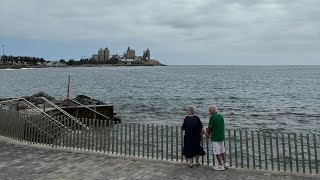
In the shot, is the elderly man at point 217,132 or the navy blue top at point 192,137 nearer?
the elderly man at point 217,132

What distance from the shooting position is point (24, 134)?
1445 cm

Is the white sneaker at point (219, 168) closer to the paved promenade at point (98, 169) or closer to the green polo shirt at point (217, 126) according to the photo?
the paved promenade at point (98, 169)

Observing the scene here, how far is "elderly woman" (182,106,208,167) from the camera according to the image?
10.6 m

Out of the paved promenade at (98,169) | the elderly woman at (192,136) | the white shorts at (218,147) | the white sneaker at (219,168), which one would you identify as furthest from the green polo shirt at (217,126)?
the paved promenade at (98,169)

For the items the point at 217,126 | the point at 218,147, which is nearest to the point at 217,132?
the point at 217,126

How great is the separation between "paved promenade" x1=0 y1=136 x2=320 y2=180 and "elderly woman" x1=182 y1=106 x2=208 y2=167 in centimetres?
39

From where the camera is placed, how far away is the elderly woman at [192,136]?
10555mm

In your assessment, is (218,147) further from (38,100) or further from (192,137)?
(38,100)

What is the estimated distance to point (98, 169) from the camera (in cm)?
1037

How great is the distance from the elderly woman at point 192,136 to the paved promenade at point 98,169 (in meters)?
0.39

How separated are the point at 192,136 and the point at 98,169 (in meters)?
2.82

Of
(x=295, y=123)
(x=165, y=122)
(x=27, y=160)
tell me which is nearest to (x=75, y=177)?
(x=27, y=160)

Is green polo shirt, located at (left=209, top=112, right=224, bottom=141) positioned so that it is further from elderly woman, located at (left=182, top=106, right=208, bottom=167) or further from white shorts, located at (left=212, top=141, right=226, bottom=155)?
elderly woman, located at (left=182, top=106, right=208, bottom=167)

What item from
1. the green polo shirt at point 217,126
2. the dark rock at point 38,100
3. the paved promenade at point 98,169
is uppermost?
the green polo shirt at point 217,126
